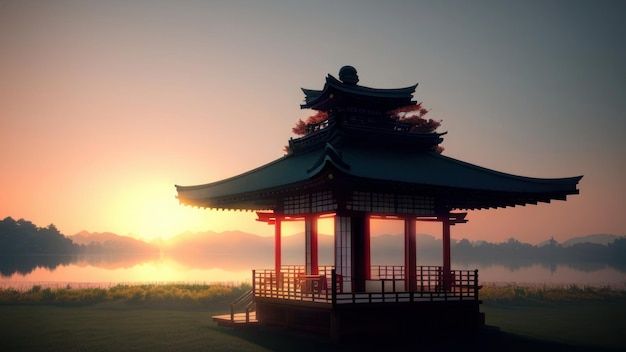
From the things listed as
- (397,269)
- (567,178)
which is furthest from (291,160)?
(567,178)

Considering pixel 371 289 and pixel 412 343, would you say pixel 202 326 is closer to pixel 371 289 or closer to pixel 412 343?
pixel 371 289

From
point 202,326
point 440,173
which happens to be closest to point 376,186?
point 440,173

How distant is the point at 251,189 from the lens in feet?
89.4

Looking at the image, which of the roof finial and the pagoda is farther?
the roof finial

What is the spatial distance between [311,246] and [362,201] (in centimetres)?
386

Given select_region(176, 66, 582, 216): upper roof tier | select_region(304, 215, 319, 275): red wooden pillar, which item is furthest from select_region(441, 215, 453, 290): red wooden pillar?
select_region(304, 215, 319, 275): red wooden pillar

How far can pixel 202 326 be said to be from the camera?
28.0m

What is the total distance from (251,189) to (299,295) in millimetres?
5176

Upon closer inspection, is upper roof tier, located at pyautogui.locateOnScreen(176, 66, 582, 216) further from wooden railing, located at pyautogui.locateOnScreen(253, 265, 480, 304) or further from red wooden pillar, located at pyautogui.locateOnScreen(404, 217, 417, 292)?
wooden railing, located at pyautogui.locateOnScreen(253, 265, 480, 304)

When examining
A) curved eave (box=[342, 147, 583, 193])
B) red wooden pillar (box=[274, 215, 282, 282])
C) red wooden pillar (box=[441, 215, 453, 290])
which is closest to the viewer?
curved eave (box=[342, 147, 583, 193])

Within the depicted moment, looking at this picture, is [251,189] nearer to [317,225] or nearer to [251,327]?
[317,225]

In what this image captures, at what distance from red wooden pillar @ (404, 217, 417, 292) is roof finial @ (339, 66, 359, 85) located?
710 cm

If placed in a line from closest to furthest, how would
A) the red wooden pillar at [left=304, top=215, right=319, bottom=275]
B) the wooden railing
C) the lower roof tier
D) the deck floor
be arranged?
the wooden railing < the lower roof tier < the red wooden pillar at [left=304, top=215, right=319, bottom=275] < the deck floor

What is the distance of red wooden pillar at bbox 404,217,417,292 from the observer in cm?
2563
